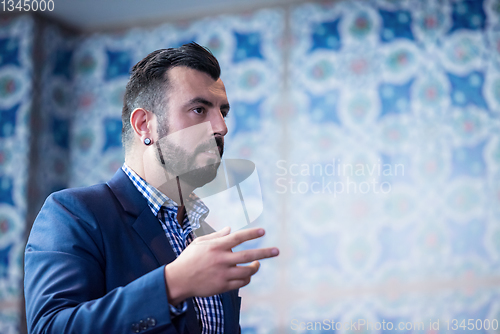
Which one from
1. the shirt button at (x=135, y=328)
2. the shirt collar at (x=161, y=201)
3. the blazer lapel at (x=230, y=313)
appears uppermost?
the shirt collar at (x=161, y=201)

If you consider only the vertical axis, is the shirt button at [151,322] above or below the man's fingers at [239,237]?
below

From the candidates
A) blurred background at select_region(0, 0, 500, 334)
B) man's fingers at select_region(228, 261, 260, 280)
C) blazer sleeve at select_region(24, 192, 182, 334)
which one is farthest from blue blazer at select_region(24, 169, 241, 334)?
blurred background at select_region(0, 0, 500, 334)

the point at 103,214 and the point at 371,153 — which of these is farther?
the point at 371,153

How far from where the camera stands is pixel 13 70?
2385 millimetres

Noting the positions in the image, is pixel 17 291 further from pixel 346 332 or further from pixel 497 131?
pixel 497 131

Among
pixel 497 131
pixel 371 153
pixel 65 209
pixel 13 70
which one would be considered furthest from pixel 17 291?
pixel 497 131

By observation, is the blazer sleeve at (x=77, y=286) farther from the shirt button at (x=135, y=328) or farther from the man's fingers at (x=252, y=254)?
the man's fingers at (x=252, y=254)

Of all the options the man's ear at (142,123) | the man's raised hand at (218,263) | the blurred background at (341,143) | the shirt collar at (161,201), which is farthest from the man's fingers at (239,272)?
the blurred background at (341,143)

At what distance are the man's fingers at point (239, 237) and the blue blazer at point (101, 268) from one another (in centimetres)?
12

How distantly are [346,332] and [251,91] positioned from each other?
1.33 m

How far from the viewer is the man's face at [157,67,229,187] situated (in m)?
0.77

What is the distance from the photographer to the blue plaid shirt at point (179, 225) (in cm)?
82

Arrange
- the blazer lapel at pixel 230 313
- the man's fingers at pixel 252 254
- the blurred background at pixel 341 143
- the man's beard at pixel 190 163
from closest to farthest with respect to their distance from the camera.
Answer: the man's fingers at pixel 252 254
the man's beard at pixel 190 163
the blazer lapel at pixel 230 313
the blurred background at pixel 341 143

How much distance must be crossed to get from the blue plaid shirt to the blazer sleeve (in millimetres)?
132
